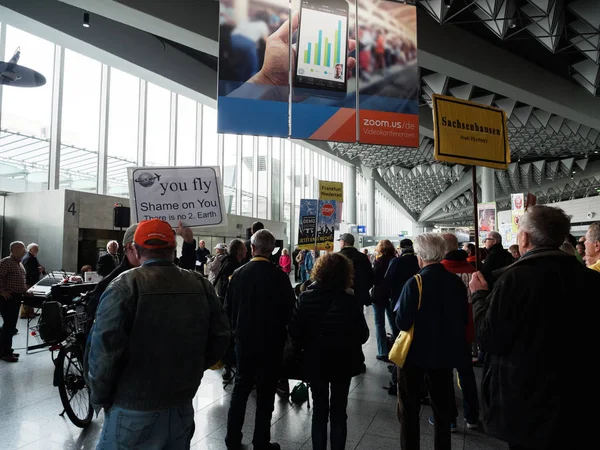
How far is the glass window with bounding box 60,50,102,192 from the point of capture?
13.8 meters

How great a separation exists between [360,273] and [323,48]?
9.79 ft

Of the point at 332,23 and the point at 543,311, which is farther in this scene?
the point at 332,23

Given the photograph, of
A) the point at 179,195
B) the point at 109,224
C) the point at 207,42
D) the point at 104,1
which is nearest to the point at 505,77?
the point at 207,42

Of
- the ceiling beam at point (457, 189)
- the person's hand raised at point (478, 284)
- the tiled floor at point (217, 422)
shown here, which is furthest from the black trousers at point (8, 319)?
the ceiling beam at point (457, 189)

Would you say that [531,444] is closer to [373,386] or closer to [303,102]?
[373,386]

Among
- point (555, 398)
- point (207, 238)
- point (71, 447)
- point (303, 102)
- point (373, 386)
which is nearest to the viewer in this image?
point (555, 398)

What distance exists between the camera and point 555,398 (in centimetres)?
178

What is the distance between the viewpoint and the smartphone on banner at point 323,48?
543 cm

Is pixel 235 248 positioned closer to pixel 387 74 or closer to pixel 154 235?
pixel 387 74

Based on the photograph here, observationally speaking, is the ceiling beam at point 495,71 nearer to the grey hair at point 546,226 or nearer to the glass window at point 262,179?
the grey hair at point 546,226

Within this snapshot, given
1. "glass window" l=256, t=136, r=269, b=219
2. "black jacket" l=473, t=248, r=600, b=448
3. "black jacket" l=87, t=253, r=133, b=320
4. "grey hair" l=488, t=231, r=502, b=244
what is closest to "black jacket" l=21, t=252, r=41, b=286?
"black jacket" l=87, t=253, r=133, b=320

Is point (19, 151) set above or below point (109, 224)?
above

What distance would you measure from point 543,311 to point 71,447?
11.7ft

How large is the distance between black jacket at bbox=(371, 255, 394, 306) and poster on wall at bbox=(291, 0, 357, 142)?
190 centimetres
